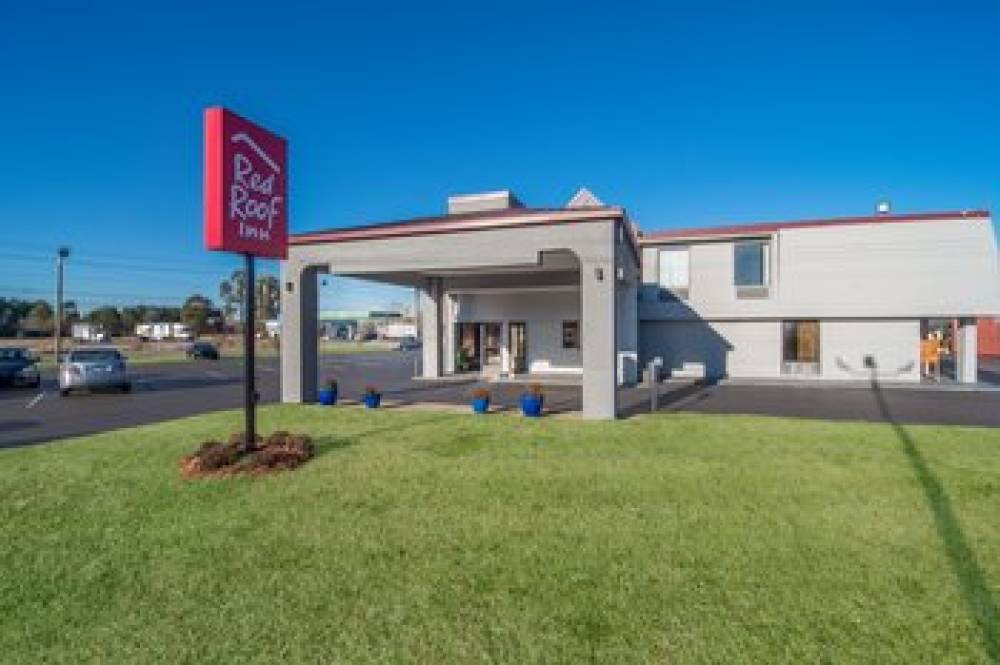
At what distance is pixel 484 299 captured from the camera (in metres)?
23.6

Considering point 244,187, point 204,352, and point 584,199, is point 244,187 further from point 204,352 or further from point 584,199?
point 204,352

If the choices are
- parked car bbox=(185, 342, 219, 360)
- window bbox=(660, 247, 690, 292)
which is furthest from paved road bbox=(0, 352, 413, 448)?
parked car bbox=(185, 342, 219, 360)

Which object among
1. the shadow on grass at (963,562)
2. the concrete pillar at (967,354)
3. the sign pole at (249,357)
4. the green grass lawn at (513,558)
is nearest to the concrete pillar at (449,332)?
the green grass lawn at (513,558)

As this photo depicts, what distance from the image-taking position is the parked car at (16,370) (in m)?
19.9

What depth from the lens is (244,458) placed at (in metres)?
7.87

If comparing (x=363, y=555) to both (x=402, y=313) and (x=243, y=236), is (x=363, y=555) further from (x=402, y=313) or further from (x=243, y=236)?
(x=402, y=313)

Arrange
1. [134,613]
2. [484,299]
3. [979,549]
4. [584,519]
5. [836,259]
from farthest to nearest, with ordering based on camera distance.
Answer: [484,299]
[836,259]
[584,519]
[979,549]
[134,613]

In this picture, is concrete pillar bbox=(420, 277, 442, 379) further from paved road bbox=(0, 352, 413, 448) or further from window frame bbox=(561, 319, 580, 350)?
window frame bbox=(561, 319, 580, 350)

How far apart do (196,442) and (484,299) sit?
15331 millimetres

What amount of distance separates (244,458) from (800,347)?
2076 cm

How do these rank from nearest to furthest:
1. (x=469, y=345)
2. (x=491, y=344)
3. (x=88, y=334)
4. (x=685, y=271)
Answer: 1. (x=685, y=271)
2. (x=491, y=344)
3. (x=469, y=345)
4. (x=88, y=334)

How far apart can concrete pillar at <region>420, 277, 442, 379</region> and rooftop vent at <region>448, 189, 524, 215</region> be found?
12.3 ft

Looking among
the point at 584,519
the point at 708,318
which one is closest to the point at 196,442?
the point at 584,519

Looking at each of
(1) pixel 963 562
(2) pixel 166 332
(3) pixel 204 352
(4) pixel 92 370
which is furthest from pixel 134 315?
(1) pixel 963 562
